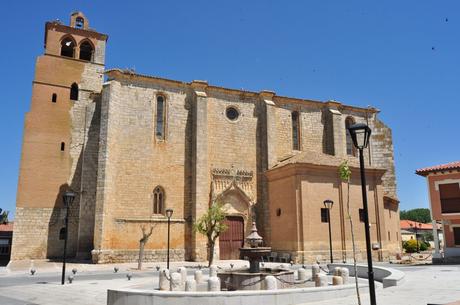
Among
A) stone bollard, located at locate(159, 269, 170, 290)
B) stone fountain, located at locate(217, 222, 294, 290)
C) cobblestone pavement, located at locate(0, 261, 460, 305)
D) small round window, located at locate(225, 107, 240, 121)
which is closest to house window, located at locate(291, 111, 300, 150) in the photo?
small round window, located at locate(225, 107, 240, 121)

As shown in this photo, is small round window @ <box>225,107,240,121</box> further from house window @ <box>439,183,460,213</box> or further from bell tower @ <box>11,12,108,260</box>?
house window @ <box>439,183,460,213</box>

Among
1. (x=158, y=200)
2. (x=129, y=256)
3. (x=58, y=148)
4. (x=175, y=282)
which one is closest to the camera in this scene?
(x=175, y=282)

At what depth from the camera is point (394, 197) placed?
105ft

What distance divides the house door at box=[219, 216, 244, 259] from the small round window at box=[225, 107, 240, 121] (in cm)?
718

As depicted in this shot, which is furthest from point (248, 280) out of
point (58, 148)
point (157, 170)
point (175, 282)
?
point (58, 148)

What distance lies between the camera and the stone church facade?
80.5 ft

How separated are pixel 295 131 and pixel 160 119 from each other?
10.7 metres

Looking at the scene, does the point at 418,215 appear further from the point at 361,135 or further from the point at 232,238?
the point at 361,135

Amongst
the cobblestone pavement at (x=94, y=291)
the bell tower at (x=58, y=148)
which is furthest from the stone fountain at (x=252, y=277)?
the bell tower at (x=58, y=148)

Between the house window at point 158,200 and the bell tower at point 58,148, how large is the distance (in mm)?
3852

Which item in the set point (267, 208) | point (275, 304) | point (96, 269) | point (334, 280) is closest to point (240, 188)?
point (267, 208)

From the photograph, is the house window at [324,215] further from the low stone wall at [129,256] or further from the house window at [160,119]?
the house window at [160,119]

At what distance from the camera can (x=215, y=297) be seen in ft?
30.5

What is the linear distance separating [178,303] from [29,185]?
1977 centimetres
